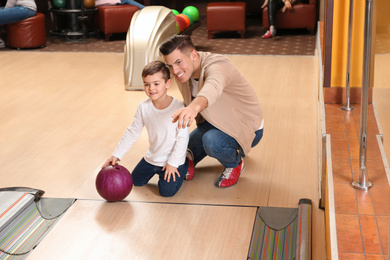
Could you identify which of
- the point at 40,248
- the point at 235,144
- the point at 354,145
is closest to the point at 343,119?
the point at 354,145

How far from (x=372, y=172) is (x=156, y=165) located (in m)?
1.14

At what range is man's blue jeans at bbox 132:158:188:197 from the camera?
9.76 feet

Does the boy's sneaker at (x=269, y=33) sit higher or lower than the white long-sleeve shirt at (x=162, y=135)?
lower

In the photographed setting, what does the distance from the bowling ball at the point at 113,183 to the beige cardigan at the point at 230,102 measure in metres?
0.52

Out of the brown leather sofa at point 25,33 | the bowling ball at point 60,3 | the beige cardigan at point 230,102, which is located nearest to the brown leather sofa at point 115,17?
the bowling ball at point 60,3

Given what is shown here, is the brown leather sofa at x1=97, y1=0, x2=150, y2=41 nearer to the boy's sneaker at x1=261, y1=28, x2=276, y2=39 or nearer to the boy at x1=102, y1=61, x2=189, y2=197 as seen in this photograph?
the boy's sneaker at x1=261, y1=28, x2=276, y2=39

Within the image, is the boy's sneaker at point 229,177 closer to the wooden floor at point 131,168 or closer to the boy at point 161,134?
the wooden floor at point 131,168

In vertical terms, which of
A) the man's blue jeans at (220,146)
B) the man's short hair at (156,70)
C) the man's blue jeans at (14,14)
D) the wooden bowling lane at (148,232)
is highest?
the man's short hair at (156,70)

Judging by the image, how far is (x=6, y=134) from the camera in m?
4.07

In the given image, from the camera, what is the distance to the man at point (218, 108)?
2814 millimetres

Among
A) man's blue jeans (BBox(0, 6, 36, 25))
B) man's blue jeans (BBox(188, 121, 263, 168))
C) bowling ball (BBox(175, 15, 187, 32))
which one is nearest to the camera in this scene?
man's blue jeans (BBox(188, 121, 263, 168))

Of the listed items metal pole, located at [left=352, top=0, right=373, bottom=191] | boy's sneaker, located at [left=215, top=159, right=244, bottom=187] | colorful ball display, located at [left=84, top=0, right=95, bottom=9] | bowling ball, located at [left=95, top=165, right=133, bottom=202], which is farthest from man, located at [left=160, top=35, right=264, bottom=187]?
colorful ball display, located at [left=84, top=0, right=95, bottom=9]

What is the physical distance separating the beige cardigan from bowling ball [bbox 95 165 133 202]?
0.52 metres

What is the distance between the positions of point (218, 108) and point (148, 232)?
2.50 feet
